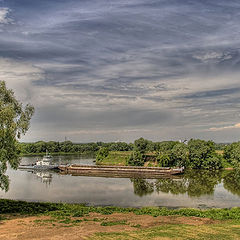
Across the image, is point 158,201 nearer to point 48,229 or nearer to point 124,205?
point 124,205

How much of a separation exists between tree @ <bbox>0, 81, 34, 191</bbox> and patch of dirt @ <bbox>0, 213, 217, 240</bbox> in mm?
4837

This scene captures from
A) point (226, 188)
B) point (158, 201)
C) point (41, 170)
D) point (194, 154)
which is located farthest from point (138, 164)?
point (158, 201)

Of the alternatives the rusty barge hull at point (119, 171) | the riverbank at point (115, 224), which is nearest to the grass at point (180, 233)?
the riverbank at point (115, 224)

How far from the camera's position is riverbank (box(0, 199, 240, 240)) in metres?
19.8

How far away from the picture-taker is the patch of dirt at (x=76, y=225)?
19.8 meters

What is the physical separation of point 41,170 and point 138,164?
3469 cm

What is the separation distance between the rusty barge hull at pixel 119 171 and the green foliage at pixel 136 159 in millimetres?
8004

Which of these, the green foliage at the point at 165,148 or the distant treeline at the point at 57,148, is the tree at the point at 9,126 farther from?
the distant treeline at the point at 57,148

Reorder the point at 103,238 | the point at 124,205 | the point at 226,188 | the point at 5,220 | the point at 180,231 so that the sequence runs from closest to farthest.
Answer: the point at 103,238 < the point at 180,231 < the point at 5,220 < the point at 124,205 < the point at 226,188

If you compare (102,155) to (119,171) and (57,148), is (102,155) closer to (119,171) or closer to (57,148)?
(119,171)

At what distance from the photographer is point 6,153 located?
26.3 metres

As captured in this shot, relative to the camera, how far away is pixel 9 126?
87.6 ft

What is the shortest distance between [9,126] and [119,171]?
63.8m

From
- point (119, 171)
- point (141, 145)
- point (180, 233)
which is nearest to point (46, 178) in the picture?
→ point (119, 171)
